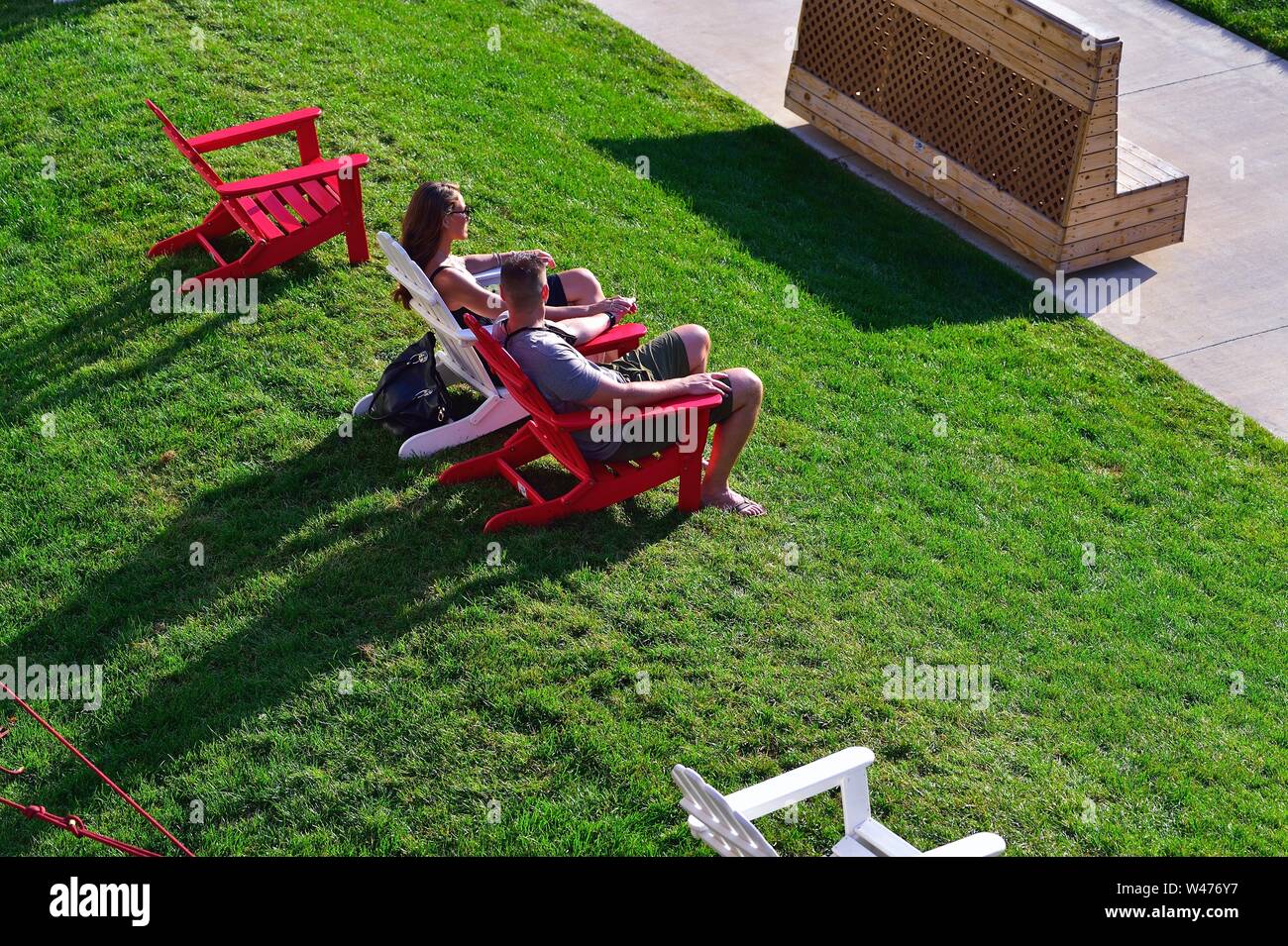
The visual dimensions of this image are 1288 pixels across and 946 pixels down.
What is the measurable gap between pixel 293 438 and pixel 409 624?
156cm

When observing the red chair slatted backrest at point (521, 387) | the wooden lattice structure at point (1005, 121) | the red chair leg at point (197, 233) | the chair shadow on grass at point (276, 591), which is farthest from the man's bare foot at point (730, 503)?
the wooden lattice structure at point (1005, 121)

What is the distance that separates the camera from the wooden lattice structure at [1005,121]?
8.74m

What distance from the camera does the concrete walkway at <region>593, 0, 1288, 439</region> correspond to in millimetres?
8500

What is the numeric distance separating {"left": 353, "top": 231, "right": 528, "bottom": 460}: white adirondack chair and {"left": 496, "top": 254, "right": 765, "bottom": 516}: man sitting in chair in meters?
0.44

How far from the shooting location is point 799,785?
4.30 metres

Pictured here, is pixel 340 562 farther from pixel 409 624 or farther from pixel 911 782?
pixel 911 782

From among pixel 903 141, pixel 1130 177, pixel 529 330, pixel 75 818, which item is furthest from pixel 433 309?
pixel 1130 177

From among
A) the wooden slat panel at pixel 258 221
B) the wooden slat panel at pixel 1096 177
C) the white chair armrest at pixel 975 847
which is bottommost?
the white chair armrest at pixel 975 847

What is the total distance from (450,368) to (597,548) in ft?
4.76

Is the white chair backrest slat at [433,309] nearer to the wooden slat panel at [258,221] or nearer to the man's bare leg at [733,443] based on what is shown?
the man's bare leg at [733,443]

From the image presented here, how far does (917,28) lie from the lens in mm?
9742

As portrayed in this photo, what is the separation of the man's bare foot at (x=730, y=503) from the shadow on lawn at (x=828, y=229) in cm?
232

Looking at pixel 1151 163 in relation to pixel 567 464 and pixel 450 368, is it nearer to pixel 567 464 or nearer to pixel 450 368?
pixel 450 368
